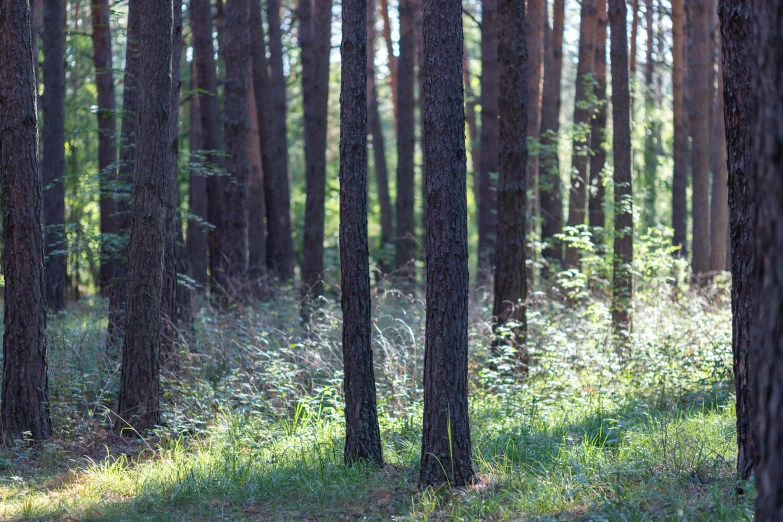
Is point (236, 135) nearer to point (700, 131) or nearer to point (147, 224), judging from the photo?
point (147, 224)

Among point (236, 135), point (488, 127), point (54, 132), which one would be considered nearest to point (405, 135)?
point (488, 127)

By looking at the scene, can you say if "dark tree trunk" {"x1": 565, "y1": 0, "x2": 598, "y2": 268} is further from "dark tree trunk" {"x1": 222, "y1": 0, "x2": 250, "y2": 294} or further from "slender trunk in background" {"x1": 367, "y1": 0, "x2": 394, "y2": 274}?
"slender trunk in background" {"x1": 367, "y1": 0, "x2": 394, "y2": 274}

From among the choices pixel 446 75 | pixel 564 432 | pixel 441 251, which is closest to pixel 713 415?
pixel 564 432

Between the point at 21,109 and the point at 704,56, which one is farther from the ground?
the point at 704,56

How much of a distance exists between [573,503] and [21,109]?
658 centimetres

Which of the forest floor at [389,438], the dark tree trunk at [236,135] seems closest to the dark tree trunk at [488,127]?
the dark tree trunk at [236,135]

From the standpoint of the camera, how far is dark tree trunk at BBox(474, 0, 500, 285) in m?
16.9

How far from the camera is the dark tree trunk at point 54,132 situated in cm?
1516

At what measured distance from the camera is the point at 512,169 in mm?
10352

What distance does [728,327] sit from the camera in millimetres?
11805

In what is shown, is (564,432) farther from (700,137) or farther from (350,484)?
(700,137)

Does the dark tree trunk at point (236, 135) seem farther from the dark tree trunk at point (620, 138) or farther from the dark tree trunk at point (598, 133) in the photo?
the dark tree trunk at point (598, 133)

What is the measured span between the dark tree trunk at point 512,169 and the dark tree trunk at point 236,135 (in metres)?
6.21

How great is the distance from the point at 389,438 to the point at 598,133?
10.8 meters
